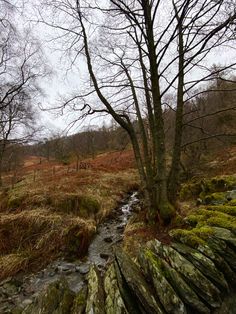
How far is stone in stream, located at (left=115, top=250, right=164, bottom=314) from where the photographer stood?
2404 mm

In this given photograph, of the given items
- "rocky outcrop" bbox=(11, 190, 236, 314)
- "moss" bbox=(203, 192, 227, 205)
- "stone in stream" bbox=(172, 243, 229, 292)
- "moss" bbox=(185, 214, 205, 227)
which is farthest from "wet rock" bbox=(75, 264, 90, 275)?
"moss" bbox=(203, 192, 227, 205)

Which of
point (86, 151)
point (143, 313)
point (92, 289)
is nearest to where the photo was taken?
point (143, 313)

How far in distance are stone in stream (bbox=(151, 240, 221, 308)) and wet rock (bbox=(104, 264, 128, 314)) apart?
804mm

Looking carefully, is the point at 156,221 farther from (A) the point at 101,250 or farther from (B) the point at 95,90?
(B) the point at 95,90

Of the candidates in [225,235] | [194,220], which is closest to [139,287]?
[225,235]

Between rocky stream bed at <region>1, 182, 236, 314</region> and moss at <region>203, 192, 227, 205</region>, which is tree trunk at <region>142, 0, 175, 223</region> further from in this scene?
rocky stream bed at <region>1, 182, 236, 314</region>

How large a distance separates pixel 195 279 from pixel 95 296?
1.24 meters

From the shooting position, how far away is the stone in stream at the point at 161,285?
2.45 meters

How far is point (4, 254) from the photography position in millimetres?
5586

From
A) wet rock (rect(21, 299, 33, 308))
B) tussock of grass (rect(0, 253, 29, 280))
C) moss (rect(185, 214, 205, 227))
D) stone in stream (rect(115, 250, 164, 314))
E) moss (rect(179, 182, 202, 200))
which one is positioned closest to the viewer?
stone in stream (rect(115, 250, 164, 314))

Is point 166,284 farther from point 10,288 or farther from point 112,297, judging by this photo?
point 10,288

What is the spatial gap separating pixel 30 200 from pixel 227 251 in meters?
6.79

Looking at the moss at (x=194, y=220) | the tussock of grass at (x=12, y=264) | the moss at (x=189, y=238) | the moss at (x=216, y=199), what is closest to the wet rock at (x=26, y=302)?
the tussock of grass at (x=12, y=264)

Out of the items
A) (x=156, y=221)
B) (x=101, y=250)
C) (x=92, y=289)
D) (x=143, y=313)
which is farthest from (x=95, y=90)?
(x=143, y=313)
